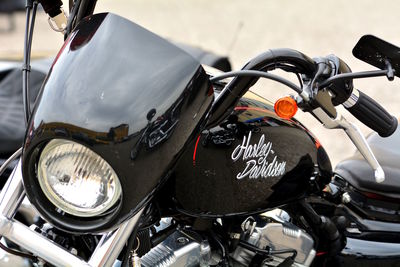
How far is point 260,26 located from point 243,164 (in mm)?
5281

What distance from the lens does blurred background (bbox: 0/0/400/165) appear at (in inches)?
212

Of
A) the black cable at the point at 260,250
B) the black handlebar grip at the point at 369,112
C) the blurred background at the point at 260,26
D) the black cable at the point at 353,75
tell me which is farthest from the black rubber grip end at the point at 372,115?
the blurred background at the point at 260,26

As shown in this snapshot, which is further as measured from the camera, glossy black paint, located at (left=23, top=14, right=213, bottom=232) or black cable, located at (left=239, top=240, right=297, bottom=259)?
black cable, located at (left=239, top=240, right=297, bottom=259)

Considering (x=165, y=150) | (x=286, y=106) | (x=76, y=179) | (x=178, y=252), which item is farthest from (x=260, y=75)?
(x=178, y=252)

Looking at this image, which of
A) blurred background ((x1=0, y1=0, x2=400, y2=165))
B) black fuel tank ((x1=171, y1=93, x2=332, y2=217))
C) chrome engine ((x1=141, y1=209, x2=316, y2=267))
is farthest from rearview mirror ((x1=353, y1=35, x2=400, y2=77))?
blurred background ((x1=0, y1=0, x2=400, y2=165))

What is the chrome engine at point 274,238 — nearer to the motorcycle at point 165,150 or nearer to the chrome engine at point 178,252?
the motorcycle at point 165,150

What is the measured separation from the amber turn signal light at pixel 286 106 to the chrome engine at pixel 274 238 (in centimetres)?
41

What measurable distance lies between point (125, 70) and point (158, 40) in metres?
0.09

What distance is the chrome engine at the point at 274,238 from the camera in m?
1.43

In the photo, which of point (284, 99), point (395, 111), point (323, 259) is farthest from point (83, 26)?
point (395, 111)

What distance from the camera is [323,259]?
1.59 m

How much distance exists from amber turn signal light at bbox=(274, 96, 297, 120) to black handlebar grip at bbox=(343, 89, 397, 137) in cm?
13

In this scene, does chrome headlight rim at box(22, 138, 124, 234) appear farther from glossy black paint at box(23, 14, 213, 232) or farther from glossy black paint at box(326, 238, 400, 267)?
glossy black paint at box(326, 238, 400, 267)

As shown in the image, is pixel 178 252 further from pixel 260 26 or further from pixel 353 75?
pixel 260 26
